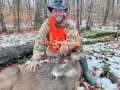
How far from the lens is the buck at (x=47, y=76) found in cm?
387

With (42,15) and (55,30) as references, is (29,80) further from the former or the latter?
(42,15)

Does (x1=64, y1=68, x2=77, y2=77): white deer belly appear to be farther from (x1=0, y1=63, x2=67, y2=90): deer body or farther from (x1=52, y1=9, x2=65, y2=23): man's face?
(x1=52, y1=9, x2=65, y2=23): man's face

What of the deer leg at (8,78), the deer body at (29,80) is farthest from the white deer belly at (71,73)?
the deer leg at (8,78)

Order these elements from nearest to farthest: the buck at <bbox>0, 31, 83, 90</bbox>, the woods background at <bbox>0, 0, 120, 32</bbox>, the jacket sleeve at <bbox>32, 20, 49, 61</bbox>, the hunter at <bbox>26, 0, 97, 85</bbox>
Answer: the buck at <bbox>0, 31, 83, 90</bbox>
the hunter at <bbox>26, 0, 97, 85</bbox>
the jacket sleeve at <bbox>32, 20, 49, 61</bbox>
the woods background at <bbox>0, 0, 120, 32</bbox>

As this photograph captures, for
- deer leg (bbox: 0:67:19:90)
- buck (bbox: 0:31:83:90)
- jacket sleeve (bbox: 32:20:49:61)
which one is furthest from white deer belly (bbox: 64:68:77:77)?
deer leg (bbox: 0:67:19:90)

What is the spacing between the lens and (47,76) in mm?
4000

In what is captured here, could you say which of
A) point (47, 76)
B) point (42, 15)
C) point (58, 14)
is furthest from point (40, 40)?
point (42, 15)

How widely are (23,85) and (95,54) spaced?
3.74 m

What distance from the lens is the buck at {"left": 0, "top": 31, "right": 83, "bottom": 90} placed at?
152 inches

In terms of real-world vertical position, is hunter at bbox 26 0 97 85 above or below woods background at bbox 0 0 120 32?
below

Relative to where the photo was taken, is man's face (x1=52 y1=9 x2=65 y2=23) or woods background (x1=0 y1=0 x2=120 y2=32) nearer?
man's face (x1=52 y1=9 x2=65 y2=23)

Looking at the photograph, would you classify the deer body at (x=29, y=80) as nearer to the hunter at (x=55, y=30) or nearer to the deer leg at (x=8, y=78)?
the deer leg at (x=8, y=78)

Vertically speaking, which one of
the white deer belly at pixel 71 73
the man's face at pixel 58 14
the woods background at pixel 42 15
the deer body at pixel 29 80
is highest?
the woods background at pixel 42 15

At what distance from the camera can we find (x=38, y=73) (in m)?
4.10
